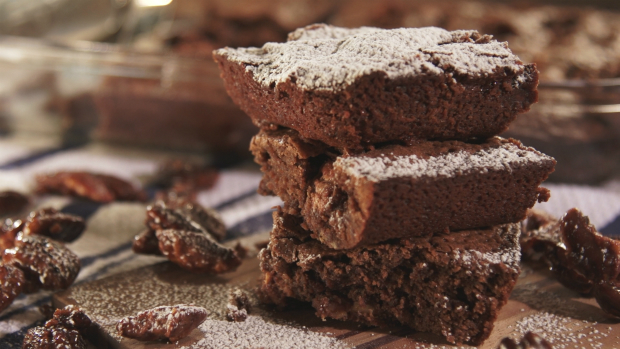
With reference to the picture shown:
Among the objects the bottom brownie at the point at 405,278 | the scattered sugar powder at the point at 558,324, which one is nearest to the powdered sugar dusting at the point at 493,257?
the bottom brownie at the point at 405,278

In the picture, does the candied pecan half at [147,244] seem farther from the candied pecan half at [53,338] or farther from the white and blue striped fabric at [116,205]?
the candied pecan half at [53,338]

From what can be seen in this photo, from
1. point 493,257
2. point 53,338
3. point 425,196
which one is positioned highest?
point 425,196

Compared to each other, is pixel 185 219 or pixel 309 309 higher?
pixel 185 219

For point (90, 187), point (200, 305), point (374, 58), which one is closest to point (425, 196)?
point (374, 58)

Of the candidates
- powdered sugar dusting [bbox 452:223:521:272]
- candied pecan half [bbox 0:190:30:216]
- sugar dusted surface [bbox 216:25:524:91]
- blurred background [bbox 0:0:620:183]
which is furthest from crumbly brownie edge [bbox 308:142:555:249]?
candied pecan half [bbox 0:190:30:216]

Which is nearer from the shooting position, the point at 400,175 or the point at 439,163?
the point at 400,175

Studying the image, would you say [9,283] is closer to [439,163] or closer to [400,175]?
[400,175]

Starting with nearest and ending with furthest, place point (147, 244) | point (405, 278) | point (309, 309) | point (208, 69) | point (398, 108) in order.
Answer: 1. point (398, 108)
2. point (405, 278)
3. point (309, 309)
4. point (147, 244)
5. point (208, 69)
